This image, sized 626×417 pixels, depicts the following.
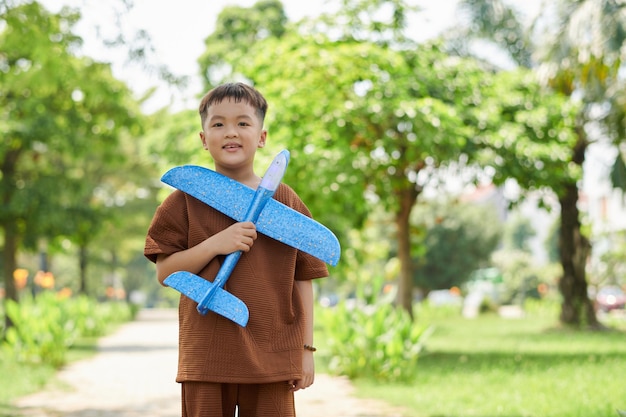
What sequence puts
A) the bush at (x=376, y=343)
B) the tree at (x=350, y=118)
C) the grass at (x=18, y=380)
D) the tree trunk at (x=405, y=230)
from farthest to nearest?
the tree trunk at (x=405, y=230), the tree at (x=350, y=118), the bush at (x=376, y=343), the grass at (x=18, y=380)

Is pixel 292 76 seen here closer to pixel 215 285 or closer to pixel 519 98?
pixel 519 98

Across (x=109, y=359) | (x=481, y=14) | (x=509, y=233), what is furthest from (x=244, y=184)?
(x=509, y=233)

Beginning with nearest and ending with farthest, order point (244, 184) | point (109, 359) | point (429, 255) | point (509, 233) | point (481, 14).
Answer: point (244, 184), point (109, 359), point (481, 14), point (429, 255), point (509, 233)

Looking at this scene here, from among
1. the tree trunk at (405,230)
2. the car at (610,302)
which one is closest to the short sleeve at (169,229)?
the tree trunk at (405,230)

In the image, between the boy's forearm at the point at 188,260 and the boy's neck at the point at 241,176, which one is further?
the boy's neck at the point at 241,176

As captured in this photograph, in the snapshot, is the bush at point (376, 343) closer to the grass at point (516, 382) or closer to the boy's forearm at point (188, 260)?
the grass at point (516, 382)

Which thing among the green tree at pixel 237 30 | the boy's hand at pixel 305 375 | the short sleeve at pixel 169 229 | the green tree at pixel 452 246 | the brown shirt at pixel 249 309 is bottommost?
the boy's hand at pixel 305 375

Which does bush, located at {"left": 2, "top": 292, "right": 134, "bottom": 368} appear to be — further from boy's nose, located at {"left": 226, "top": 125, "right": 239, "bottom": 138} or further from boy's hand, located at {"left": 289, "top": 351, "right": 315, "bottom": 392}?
boy's nose, located at {"left": 226, "top": 125, "right": 239, "bottom": 138}

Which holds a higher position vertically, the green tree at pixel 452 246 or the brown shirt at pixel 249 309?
the green tree at pixel 452 246

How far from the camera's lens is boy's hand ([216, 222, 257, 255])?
2697 mm

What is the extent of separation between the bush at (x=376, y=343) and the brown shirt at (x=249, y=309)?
23.6 feet

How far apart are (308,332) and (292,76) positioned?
8959mm

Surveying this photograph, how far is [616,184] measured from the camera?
702 inches

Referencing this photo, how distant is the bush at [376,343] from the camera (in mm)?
9977
